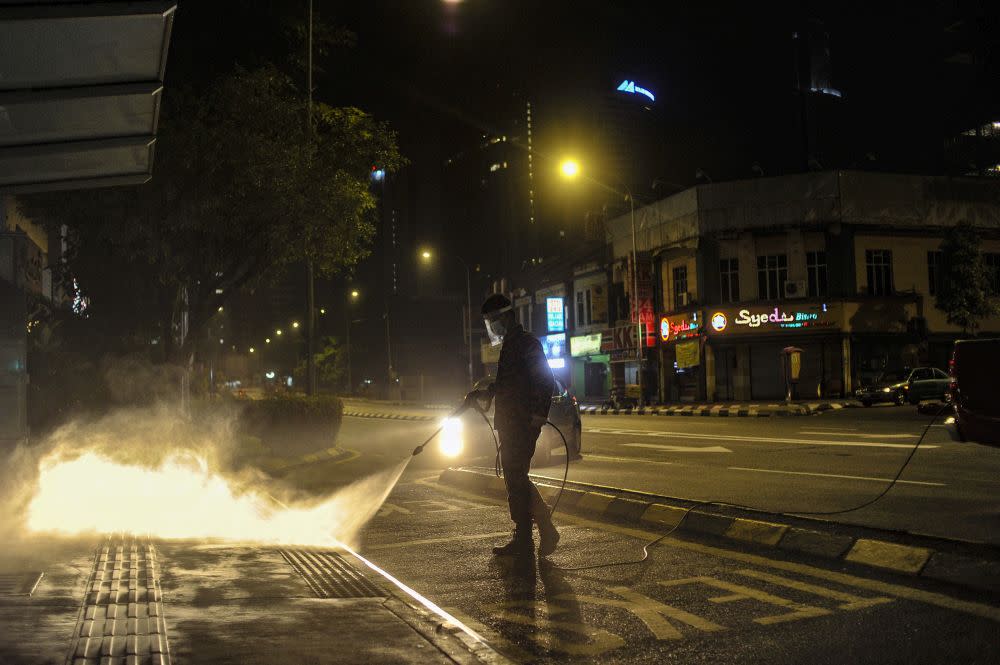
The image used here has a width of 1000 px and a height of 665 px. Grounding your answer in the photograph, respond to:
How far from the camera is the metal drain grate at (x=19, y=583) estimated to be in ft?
18.0

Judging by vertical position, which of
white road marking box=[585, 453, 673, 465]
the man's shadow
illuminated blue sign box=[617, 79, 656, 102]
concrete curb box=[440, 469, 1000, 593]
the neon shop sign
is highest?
illuminated blue sign box=[617, 79, 656, 102]

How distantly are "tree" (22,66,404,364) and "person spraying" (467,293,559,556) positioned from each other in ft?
36.2

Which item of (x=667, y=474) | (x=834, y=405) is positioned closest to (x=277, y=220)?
(x=667, y=474)

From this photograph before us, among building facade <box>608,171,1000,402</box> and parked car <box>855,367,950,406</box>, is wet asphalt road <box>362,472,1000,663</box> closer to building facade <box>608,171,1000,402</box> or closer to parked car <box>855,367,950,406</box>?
parked car <box>855,367,950,406</box>

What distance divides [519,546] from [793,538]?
2091 mm

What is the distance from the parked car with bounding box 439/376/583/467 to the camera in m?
14.5

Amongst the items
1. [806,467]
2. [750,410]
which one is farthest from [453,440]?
[750,410]

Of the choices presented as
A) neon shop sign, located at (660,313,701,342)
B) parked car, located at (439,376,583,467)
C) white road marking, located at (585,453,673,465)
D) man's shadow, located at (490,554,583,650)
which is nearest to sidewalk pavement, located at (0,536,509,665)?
man's shadow, located at (490,554,583,650)

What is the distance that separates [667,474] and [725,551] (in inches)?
223

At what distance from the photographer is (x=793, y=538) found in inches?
269

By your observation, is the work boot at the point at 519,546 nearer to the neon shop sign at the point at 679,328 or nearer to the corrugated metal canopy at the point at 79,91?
the corrugated metal canopy at the point at 79,91

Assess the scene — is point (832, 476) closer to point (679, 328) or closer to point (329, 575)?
point (329, 575)

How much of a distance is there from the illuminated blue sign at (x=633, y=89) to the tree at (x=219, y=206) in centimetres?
4915

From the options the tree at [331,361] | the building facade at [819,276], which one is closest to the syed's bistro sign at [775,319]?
the building facade at [819,276]
